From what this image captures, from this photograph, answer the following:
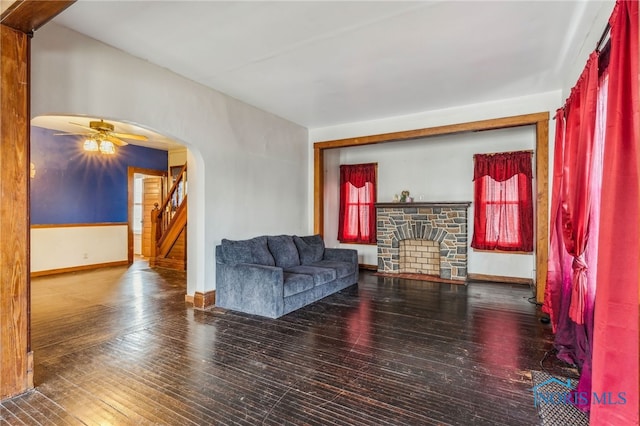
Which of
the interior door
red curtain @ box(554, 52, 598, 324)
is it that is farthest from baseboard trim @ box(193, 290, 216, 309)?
the interior door

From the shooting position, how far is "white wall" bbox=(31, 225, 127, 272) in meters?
6.19

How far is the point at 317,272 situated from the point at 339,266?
67 centimetres

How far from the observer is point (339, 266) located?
5.14m

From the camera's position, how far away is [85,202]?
22.7 ft

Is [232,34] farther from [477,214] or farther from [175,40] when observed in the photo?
[477,214]

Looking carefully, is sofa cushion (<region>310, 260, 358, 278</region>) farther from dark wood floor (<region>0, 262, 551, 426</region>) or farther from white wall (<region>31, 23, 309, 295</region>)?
white wall (<region>31, 23, 309, 295</region>)

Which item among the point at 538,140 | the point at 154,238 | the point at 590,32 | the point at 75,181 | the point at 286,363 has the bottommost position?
the point at 286,363

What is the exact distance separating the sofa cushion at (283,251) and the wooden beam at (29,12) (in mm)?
3392

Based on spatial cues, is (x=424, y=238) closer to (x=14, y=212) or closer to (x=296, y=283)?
(x=296, y=283)

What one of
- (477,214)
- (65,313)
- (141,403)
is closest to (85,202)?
(65,313)

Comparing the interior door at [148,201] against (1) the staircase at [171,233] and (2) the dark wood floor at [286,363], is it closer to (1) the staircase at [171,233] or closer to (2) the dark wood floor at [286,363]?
(1) the staircase at [171,233]

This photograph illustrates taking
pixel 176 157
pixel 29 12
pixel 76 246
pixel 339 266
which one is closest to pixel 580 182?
pixel 339 266

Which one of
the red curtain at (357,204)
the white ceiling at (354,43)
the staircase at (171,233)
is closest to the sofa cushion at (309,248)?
the red curtain at (357,204)

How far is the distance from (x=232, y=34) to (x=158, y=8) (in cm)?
62
